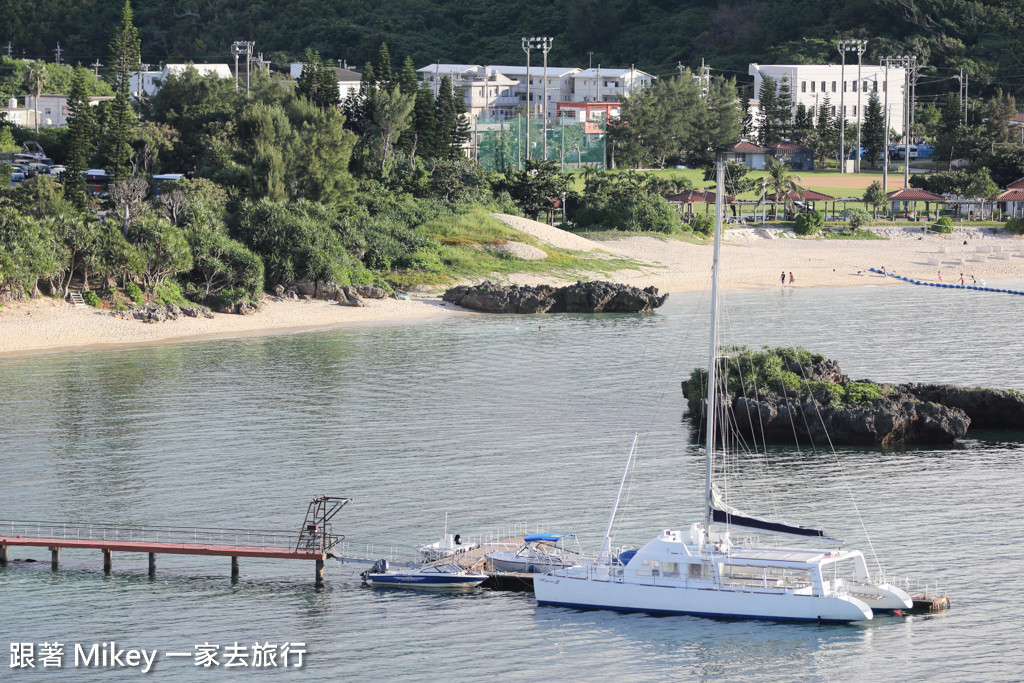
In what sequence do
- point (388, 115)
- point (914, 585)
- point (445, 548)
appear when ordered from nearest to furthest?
1. point (914, 585)
2. point (445, 548)
3. point (388, 115)

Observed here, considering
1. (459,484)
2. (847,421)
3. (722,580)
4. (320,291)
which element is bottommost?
(459,484)

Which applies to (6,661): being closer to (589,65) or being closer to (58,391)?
(58,391)

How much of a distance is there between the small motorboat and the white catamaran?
6.90 feet

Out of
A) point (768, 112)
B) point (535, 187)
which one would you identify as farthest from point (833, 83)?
point (535, 187)

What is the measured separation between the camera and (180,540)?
34.4m

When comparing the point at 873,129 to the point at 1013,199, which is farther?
the point at 873,129

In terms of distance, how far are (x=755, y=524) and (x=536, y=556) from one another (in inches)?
227

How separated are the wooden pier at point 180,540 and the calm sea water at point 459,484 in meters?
0.55

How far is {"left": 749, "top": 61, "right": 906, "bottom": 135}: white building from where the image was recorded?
499ft

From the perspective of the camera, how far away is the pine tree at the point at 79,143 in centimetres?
7700

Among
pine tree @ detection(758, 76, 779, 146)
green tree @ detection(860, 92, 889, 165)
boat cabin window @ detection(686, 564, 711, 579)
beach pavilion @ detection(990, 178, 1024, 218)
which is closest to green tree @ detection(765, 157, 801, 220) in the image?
beach pavilion @ detection(990, 178, 1024, 218)

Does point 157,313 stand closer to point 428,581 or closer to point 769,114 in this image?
point 428,581

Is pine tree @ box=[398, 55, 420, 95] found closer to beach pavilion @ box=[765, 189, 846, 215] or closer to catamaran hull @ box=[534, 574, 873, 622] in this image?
beach pavilion @ box=[765, 189, 846, 215]

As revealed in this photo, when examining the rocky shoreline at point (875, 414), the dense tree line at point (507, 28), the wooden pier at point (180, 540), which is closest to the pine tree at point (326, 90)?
the rocky shoreline at point (875, 414)
